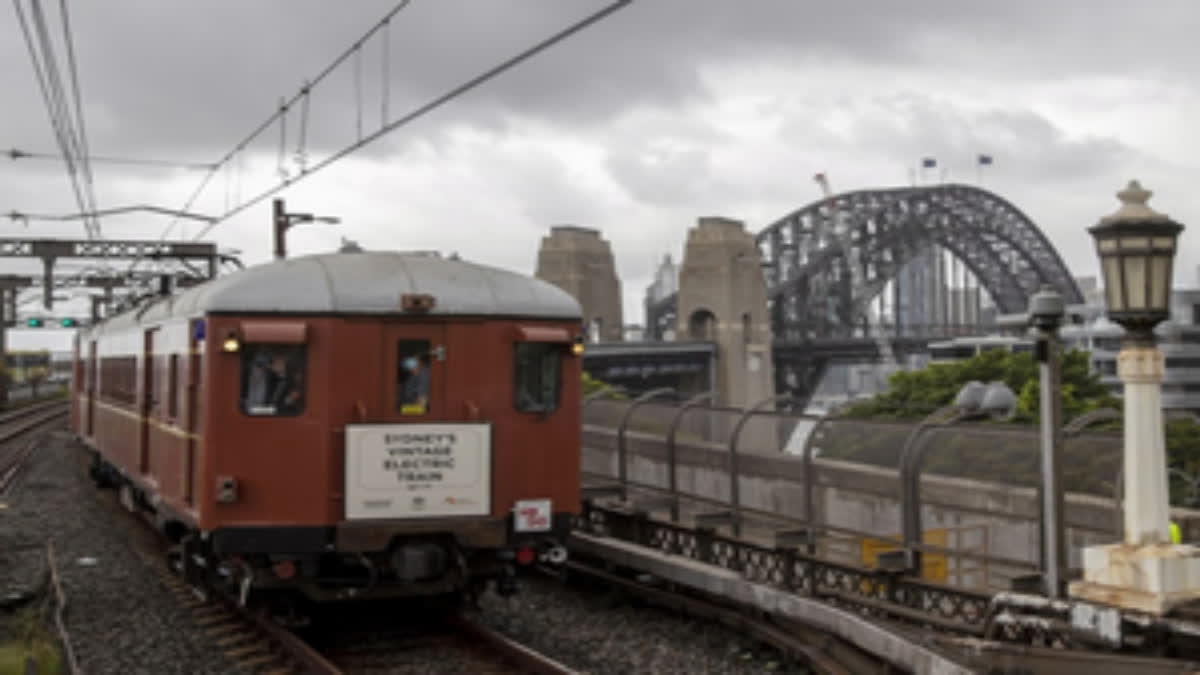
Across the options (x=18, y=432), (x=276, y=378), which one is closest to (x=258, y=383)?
(x=276, y=378)

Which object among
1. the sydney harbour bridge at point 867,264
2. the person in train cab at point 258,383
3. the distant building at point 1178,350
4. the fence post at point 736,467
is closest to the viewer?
the person in train cab at point 258,383

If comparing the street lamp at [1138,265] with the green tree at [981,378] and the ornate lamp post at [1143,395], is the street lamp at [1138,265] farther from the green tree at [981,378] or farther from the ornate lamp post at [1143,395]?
the green tree at [981,378]

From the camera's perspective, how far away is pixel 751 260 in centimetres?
8669

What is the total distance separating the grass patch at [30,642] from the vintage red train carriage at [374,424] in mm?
1418

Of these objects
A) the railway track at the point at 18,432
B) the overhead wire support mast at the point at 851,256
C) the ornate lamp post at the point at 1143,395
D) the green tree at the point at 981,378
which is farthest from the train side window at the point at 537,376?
the overhead wire support mast at the point at 851,256

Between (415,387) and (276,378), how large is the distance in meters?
1.15

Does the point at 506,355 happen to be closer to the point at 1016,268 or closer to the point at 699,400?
the point at 699,400

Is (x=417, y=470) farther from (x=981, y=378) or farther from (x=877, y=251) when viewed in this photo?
(x=877, y=251)

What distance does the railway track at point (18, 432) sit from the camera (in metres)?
25.8

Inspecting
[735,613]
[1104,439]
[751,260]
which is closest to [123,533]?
[735,613]

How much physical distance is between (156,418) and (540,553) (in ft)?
15.1

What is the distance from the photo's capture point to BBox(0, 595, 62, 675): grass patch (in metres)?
8.62

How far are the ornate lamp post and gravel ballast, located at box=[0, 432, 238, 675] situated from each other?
6804 mm

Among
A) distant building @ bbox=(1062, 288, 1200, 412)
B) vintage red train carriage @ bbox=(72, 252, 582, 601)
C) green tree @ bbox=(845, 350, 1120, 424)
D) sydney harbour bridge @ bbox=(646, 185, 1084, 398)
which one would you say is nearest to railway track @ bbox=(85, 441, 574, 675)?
vintage red train carriage @ bbox=(72, 252, 582, 601)
